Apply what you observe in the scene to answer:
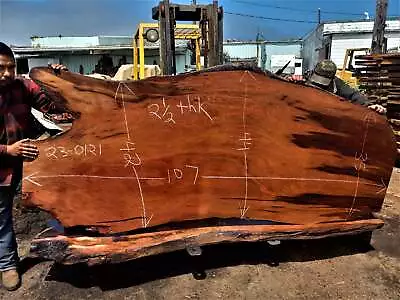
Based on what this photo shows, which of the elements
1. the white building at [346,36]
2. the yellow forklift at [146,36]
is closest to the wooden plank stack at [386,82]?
the yellow forklift at [146,36]

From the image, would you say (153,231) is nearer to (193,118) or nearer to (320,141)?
(193,118)

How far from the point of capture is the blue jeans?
2850 mm

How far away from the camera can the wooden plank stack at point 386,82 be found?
643 centimetres

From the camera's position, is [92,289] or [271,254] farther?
[271,254]

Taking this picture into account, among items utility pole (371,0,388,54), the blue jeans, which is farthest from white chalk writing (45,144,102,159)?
utility pole (371,0,388,54)

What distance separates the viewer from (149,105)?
2783 mm

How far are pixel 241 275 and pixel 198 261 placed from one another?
0.35 metres

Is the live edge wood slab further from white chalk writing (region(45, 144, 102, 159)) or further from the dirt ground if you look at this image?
the dirt ground

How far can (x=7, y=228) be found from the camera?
9.62ft

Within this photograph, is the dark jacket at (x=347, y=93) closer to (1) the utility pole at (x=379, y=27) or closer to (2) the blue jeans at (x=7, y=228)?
(2) the blue jeans at (x=7, y=228)

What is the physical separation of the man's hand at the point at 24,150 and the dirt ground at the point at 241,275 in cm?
99

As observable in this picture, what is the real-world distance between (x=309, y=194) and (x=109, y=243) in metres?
1.59

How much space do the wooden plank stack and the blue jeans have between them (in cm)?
Answer: 576

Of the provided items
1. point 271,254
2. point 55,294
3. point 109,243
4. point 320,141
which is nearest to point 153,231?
point 109,243
